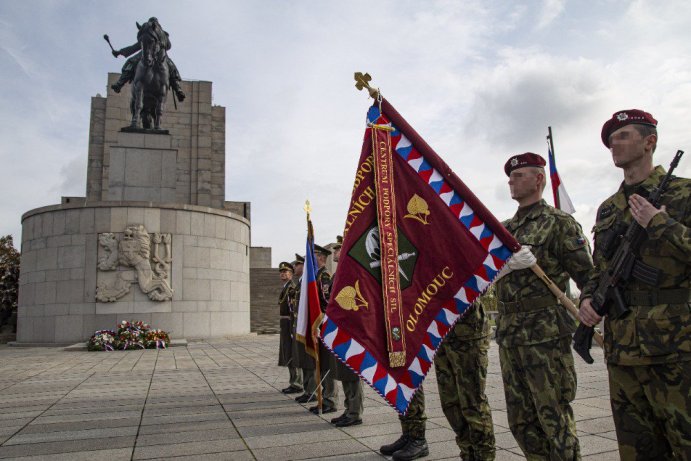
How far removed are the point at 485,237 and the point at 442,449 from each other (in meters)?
2.12


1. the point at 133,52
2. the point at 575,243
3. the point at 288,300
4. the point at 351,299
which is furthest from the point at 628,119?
the point at 133,52

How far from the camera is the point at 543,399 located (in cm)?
307

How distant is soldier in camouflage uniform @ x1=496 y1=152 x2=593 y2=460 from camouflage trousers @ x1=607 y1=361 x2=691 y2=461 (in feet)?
1.39

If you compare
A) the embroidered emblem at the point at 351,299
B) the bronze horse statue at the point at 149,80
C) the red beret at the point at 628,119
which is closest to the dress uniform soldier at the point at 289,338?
the embroidered emblem at the point at 351,299

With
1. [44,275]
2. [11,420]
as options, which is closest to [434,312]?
[11,420]

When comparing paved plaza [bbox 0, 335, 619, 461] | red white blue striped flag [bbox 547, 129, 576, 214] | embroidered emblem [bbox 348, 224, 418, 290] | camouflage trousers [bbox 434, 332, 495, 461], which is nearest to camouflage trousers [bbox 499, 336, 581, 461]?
camouflage trousers [bbox 434, 332, 495, 461]

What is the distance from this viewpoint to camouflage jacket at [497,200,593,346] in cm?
326

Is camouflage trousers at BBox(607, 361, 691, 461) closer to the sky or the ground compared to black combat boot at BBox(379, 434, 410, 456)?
closer to the sky

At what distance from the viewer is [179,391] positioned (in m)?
8.09

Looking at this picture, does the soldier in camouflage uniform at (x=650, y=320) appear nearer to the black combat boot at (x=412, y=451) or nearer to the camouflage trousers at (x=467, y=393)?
the camouflage trousers at (x=467, y=393)

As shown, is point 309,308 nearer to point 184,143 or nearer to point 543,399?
point 543,399

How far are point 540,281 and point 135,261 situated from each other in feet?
53.6

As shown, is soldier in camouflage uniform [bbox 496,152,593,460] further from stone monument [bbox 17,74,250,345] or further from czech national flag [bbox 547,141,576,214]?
stone monument [bbox 17,74,250,345]

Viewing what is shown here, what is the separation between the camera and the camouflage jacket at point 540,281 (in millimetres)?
3264
